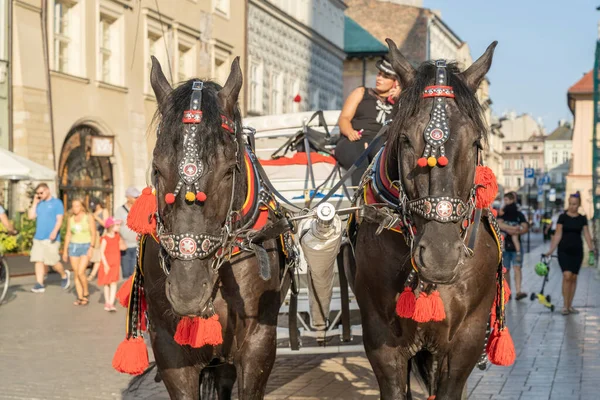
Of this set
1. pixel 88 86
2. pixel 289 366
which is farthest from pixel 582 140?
pixel 289 366

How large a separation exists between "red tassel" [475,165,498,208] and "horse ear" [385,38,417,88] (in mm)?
548

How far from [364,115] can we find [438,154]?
9.82ft

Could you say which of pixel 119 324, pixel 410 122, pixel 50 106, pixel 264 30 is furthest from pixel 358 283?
pixel 264 30

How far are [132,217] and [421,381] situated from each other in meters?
1.94

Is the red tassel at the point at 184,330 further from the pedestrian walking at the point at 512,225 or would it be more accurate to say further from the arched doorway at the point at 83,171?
the arched doorway at the point at 83,171

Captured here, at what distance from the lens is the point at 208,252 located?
14.5 ft

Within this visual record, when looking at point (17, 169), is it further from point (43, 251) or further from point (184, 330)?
point (184, 330)

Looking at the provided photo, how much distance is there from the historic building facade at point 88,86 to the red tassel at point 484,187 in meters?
18.1

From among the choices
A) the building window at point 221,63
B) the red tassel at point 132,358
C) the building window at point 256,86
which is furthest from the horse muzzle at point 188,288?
the building window at point 256,86

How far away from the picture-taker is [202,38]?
32.9m

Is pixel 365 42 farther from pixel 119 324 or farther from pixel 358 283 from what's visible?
pixel 358 283

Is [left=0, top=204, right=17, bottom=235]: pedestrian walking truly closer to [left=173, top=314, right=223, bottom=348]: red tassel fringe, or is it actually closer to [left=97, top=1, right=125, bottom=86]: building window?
[left=97, top=1, right=125, bottom=86]: building window

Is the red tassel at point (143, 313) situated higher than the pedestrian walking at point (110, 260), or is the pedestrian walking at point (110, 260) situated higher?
the red tassel at point (143, 313)

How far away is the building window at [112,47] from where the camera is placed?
27406 mm
